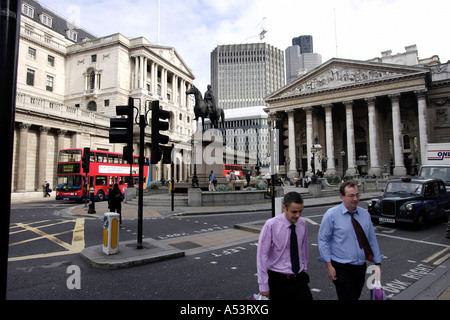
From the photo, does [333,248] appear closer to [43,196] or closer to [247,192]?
[247,192]

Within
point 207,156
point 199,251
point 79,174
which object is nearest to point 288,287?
point 199,251

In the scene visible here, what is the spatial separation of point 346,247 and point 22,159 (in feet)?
112

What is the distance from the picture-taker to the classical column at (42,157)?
98.1 ft

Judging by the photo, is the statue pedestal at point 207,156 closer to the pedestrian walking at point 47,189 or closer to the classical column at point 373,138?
the pedestrian walking at point 47,189

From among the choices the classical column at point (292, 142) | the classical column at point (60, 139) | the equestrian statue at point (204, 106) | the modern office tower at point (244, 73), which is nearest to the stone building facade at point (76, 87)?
the classical column at point (60, 139)

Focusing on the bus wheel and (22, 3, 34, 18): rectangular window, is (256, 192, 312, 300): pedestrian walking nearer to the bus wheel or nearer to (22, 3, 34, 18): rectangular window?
the bus wheel

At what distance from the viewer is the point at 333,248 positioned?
3311 millimetres

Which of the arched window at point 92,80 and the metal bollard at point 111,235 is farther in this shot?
the arched window at point 92,80

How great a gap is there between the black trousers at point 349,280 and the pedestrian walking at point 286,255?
0.50m

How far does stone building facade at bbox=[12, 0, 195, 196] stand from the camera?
2989 cm

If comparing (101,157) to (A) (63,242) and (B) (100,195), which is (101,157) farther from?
(A) (63,242)

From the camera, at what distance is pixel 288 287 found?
2834mm
